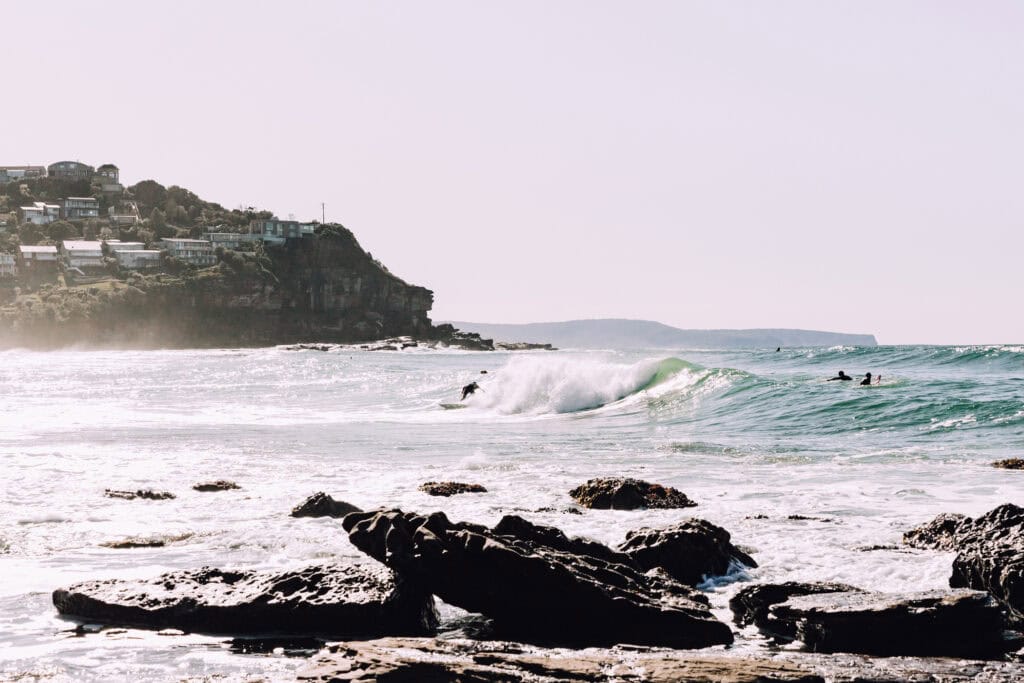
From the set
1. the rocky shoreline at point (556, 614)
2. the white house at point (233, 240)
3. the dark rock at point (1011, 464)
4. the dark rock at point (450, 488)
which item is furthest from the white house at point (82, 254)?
the rocky shoreline at point (556, 614)

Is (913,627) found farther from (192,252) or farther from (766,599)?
(192,252)

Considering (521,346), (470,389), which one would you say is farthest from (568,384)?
(521,346)

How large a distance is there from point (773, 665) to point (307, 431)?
20.7 m

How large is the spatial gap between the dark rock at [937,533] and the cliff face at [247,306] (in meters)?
143

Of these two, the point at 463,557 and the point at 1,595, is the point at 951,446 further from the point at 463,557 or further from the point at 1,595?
the point at 1,595

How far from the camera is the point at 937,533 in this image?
34.3 ft

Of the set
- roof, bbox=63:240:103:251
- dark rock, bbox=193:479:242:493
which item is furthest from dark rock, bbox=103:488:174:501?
roof, bbox=63:240:103:251

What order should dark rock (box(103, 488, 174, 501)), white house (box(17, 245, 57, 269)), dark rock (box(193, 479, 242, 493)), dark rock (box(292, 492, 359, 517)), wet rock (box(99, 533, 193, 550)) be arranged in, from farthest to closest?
Answer: white house (box(17, 245, 57, 269))
dark rock (box(193, 479, 242, 493))
dark rock (box(103, 488, 174, 501))
dark rock (box(292, 492, 359, 517))
wet rock (box(99, 533, 193, 550))

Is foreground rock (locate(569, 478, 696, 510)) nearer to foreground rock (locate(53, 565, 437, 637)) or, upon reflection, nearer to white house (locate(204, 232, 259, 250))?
foreground rock (locate(53, 565, 437, 637))

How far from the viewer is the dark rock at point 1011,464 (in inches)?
660

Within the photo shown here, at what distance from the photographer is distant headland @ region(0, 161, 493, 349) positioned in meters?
150

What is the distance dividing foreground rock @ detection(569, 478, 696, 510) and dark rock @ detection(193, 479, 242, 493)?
5.10 meters

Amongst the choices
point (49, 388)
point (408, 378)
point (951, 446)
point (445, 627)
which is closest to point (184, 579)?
point (445, 627)

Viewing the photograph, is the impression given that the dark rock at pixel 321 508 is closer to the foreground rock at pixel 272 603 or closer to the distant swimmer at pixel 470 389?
Answer: the foreground rock at pixel 272 603
